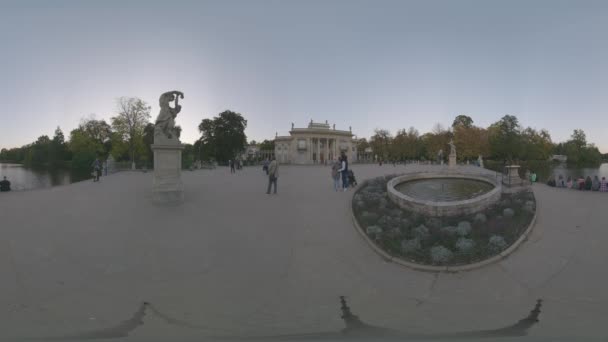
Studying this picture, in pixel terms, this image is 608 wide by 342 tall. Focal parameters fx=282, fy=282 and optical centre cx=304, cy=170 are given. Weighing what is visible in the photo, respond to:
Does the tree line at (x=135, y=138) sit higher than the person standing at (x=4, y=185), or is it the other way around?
the tree line at (x=135, y=138)

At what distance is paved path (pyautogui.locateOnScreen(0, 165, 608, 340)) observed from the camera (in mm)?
4336

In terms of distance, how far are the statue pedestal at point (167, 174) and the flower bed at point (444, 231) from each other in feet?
22.3

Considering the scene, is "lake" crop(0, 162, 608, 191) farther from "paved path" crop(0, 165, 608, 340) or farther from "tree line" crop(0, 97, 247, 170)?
"paved path" crop(0, 165, 608, 340)

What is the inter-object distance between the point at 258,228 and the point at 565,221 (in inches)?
387

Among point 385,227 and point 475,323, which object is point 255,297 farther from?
point 385,227

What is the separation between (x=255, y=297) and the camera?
493cm

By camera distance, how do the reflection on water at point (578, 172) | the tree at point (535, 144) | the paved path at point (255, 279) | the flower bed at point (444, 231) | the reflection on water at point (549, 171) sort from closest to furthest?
the paved path at point (255, 279) → the flower bed at point (444, 231) → the reflection on water at point (549, 171) → the reflection on water at point (578, 172) → the tree at point (535, 144)

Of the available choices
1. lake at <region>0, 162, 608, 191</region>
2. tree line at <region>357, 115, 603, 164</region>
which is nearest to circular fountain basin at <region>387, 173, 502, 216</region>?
lake at <region>0, 162, 608, 191</region>

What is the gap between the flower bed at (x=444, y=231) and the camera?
630cm

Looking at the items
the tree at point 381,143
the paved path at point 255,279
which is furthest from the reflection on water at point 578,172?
the paved path at point 255,279

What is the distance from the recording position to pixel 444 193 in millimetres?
13250

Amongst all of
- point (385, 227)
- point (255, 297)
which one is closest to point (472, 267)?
point (385, 227)

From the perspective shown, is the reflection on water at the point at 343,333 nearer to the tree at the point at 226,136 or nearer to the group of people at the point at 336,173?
the group of people at the point at 336,173

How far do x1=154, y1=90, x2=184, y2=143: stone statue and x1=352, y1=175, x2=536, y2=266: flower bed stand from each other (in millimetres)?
7662
